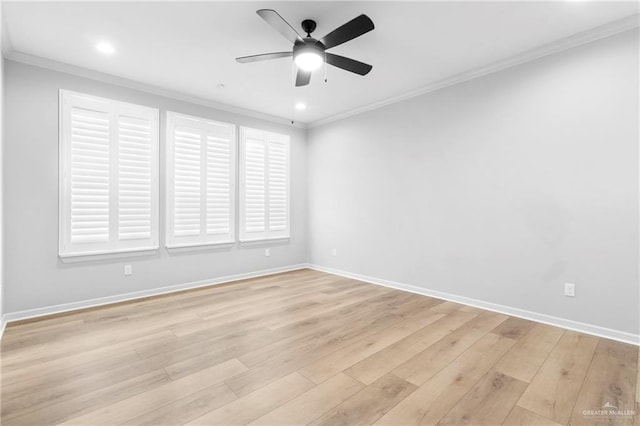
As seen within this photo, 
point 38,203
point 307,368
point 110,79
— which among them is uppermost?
point 110,79

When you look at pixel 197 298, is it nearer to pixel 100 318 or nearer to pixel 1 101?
pixel 100 318

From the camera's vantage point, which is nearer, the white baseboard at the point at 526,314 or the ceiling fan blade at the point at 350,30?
the ceiling fan blade at the point at 350,30

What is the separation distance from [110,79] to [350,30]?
321 cm

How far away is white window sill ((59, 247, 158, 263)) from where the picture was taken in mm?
3553

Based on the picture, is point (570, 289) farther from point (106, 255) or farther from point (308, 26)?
point (106, 255)

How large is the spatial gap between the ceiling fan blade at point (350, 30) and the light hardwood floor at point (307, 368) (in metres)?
2.51

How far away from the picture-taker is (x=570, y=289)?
304cm

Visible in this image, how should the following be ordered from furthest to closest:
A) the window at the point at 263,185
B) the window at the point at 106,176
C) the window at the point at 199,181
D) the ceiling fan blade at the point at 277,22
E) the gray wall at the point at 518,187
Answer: the window at the point at 263,185 → the window at the point at 199,181 → the window at the point at 106,176 → the gray wall at the point at 518,187 → the ceiling fan blade at the point at 277,22

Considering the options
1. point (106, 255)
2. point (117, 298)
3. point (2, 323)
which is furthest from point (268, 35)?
point (2, 323)

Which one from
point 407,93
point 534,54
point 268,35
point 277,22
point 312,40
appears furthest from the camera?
point 407,93

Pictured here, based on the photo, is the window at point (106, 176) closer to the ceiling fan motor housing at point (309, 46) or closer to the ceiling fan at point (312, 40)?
the ceiling fan at point (312, 40)

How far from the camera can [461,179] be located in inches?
152

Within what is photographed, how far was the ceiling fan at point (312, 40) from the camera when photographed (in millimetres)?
2188

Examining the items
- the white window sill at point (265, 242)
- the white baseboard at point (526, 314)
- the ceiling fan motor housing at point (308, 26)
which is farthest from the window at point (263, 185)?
the ceiling fan motor housing at point (308, 26)
